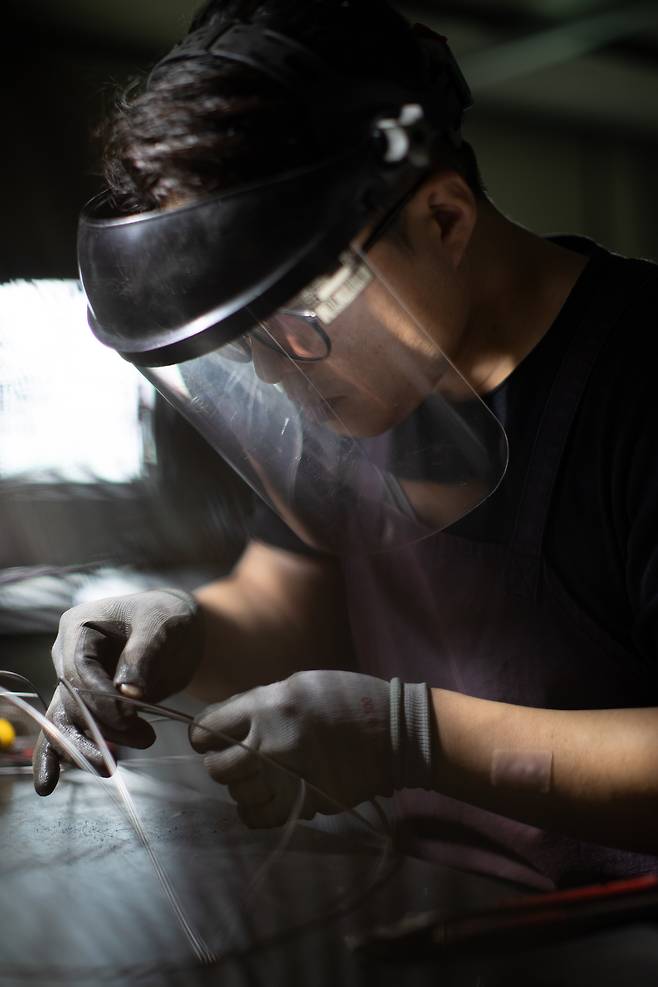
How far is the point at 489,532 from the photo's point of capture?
2.32 feet

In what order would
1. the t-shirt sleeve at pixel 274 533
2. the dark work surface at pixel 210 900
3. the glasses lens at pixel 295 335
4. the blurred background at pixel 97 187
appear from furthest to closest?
the t-shirt sleeve at pixel 274 533, the blurred background at pixel 97 187, the glasses lens at pixel 295 335, the dark work surface at pixel 210 900

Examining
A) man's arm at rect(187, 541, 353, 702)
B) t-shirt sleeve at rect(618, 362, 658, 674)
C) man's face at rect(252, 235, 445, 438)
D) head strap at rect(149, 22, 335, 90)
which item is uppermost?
head strap at rect(149, 22, 335, 90)

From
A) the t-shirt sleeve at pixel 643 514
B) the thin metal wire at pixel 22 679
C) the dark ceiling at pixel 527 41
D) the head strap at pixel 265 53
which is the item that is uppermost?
the head strap at pixel 265 53

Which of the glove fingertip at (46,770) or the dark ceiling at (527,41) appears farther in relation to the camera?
the dark ceiling at (527,41)

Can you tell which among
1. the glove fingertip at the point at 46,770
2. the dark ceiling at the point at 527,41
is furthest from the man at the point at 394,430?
the dark ceiling at the point at 527,41

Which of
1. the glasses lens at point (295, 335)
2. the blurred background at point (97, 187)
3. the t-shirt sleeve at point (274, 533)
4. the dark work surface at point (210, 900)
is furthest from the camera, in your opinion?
the t-shirt sleeve at point (274, 533)

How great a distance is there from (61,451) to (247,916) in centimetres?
38

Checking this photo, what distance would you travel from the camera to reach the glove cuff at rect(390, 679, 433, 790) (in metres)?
0.61

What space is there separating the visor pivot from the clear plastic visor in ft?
0.22

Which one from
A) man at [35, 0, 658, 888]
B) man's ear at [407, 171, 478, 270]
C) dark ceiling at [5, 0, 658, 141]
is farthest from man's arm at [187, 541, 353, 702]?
dark ceiling at [5, 0, 658, 141]

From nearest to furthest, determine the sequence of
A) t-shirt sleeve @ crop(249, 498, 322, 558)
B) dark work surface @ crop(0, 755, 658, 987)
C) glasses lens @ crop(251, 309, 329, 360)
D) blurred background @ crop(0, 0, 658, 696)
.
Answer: dark work surface @ crop(0, 755, 658, 987), glasses lens @ crop(251, 309, 329, 360), blurred background @ crop(0, 0, 658, 696), t-shirt sleeve @ crop(249, 498, 322, 558)

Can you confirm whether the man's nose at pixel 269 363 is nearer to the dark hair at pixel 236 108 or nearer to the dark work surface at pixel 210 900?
the dark hair at pixel 236 108

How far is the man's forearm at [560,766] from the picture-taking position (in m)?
0.59

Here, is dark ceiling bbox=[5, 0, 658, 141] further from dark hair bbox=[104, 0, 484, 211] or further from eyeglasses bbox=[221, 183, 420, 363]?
eyeglasses bbox=[221, 183, 420, 363]
